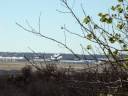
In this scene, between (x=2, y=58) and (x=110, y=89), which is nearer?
→ (x=110, y=89)

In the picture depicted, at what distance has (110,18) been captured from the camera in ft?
18.9

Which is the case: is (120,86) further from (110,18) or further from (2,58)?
(2,58)

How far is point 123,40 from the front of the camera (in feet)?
17.8

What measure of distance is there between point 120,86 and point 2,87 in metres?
31.2

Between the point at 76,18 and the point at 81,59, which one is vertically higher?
the point at 76,18

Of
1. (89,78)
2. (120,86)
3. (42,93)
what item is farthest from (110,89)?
(42,93)

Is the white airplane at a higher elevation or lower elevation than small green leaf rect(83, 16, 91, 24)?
lower

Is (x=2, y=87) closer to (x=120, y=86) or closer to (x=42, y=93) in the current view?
(x=42, y=93)

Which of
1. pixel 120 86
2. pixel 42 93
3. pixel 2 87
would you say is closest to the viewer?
pixel 120 86

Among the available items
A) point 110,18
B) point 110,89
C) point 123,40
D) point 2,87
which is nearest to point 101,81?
point 110,89

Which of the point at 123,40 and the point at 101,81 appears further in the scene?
the point at 123,40

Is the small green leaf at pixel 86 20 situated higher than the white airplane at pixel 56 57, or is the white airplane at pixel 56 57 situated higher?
the small green leaf at pixel 86 20

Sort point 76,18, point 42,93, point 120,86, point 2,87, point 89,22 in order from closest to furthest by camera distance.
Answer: point 120,86 → point 76,18 → point 89,22 → point 42,93 → point 2,87

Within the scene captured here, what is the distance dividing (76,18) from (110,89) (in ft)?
2.91
